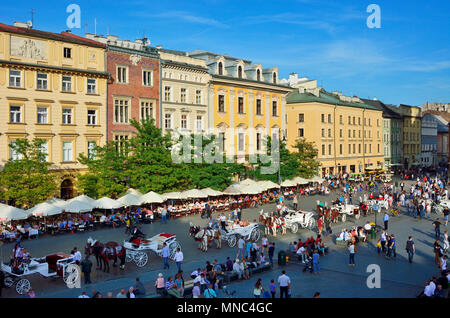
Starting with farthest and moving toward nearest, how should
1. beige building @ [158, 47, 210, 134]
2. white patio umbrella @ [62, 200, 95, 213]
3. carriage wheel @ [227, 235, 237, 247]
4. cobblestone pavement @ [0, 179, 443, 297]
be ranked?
beige building @ [158, 47, 210, 134]
white patio umbrella @ [62, 200, 95, 213]
carriage wheel @ [227, 235, 237, 247]
cobblestone pavement @ [0, 179, 443, 297]

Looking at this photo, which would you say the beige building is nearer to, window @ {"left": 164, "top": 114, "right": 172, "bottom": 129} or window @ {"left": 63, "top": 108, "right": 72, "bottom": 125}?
window @ {"left": 164, "top": 114, "right": 172, "bottom": 129}

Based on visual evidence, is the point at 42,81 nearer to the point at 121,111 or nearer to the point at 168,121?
the point at 121,111

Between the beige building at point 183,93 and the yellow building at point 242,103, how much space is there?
1251mm

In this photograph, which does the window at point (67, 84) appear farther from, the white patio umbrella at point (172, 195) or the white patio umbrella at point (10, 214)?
the white patio umbrella at point (10, 214)

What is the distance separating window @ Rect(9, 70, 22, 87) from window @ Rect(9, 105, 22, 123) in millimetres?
1767

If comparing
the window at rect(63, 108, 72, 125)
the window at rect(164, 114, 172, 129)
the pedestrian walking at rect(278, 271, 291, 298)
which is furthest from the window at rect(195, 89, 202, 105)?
the pedestrian walking at rect(278, 271, 291, 298)

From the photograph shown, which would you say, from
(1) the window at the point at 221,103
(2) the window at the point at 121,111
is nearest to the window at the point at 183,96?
(1) the window at the point at 221,103

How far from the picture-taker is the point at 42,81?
3816cm

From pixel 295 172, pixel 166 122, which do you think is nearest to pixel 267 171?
pixel 295 172

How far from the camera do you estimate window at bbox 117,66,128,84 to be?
43344 millimetres

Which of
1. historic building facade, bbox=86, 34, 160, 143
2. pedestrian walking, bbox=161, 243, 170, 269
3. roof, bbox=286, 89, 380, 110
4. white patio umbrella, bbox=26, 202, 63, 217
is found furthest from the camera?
roof, bbox=286, 89, 380, 110

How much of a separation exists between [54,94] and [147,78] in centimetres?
998

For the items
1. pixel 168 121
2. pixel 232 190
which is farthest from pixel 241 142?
pixel 232 190
